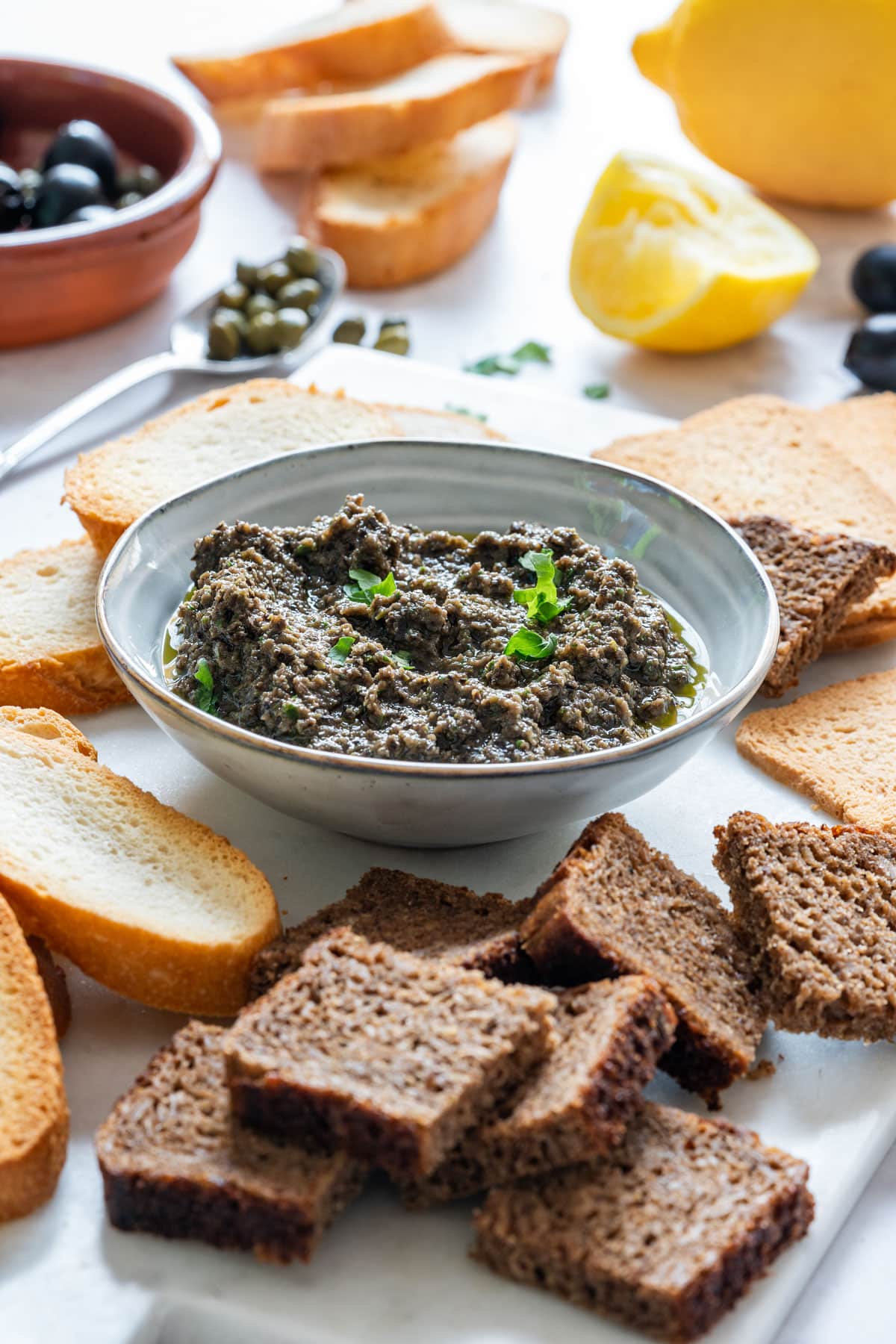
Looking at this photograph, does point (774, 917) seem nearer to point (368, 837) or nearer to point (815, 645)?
point (368, 837)

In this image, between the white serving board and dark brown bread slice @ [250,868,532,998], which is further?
dark brown bread slice @ [250,868,532,998]

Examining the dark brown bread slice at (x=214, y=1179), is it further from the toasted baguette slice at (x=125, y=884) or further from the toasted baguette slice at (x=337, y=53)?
the toasted baguette slice at (x=337, y=53)

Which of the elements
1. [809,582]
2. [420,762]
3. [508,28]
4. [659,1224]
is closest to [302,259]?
[508,28]

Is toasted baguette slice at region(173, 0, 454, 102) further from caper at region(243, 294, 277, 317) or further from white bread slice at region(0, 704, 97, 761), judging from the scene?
white bread slice at region(0, 704, 97, 761)

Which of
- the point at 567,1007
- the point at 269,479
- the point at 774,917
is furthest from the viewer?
the point at 269,479

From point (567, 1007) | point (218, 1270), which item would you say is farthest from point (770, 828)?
point (218, 1270)

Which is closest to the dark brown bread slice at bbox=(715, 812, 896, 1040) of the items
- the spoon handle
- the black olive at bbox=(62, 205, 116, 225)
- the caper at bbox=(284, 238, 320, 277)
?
the spoon handle

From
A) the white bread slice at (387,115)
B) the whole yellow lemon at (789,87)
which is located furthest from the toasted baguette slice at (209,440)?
the whole yellow lemon at (789,87)
